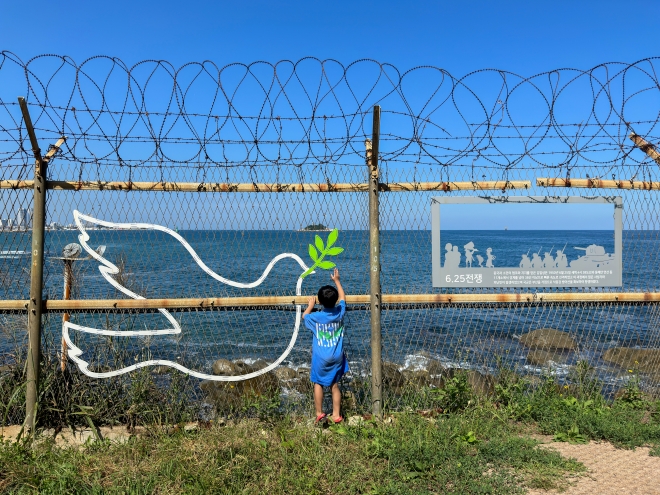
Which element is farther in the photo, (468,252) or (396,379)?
(396,379)

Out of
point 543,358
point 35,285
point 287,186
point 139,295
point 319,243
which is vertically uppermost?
point 287,186

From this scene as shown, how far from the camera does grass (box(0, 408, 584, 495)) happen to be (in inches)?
137

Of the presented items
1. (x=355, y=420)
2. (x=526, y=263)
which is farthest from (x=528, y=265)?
(x=355, y=420)

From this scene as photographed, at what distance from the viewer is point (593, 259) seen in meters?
5.20

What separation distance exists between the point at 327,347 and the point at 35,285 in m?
2.92

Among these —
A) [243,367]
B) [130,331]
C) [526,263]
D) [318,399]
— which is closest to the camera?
[318,399]

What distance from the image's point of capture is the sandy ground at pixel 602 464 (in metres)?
3.53

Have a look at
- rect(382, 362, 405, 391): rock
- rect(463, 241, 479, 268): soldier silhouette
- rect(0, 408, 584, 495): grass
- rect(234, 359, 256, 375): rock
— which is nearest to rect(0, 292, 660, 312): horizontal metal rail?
rect(463, 241, 479, 268): soldier silhouette

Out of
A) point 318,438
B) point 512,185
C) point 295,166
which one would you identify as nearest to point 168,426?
point 318,438

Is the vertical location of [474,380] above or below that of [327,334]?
below

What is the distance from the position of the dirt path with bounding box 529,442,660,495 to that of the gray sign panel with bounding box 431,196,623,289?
1.66 meters

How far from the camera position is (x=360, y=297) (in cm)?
484

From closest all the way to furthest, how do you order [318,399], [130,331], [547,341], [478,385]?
1. [318,399]
2. [130,331]
3. [478,385]
4. [547,341]

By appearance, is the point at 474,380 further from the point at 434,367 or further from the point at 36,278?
the point at 36,278
